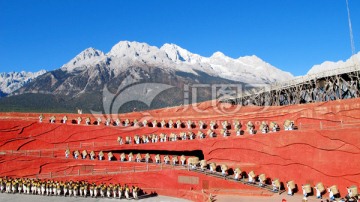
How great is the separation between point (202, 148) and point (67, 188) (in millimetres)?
12360

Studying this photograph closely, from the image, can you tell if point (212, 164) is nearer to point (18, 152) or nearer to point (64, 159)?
point (64, 159)

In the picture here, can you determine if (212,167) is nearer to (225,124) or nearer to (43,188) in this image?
(225,124)

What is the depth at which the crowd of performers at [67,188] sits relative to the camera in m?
30.7

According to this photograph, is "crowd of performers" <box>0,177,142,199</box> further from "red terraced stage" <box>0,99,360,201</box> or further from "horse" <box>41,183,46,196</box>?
"red terraced stage" <box>0,99,360,201</box>

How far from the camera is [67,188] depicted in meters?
31.9

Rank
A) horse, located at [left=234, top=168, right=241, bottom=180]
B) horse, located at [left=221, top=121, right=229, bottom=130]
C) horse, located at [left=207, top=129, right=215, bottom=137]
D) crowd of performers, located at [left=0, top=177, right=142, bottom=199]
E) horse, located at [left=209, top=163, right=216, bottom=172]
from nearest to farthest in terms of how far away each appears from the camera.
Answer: horse, located at [left=234, top=168, right=241, bottom=180]
horse, located at [left=209, top=163, right=216, bottom=172]
crowd of performers, located at [left=0, top=177, right=142, bottom=199]
horse, located at [left=207, top=129, right=215, bottom=137]
horse, located at [left=221, top=121, right=229, bottom=130]

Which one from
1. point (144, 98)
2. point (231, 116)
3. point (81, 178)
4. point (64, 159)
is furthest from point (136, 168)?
point (144, 98)

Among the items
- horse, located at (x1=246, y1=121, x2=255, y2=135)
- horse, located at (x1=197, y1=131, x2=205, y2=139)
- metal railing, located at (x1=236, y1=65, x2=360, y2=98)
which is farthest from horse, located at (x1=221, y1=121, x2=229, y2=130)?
metal railing, located at (x1=236, y1=65, x2=360, y2=98)

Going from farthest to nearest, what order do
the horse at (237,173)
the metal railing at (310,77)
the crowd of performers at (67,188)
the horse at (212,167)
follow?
the metal railing at (310,77)
the crowd of performers at (67,188)
the horse at (212,167)
the horse at (237,173)

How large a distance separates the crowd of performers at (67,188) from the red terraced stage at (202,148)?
6.58ft

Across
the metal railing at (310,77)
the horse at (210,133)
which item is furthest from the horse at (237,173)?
the metal railing at (310,77)

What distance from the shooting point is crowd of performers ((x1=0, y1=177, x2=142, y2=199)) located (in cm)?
3073

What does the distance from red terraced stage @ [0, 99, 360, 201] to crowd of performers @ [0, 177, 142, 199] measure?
6.58 ft

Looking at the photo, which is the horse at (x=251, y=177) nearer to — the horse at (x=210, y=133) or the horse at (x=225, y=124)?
the horse at (x=210, y=133)
